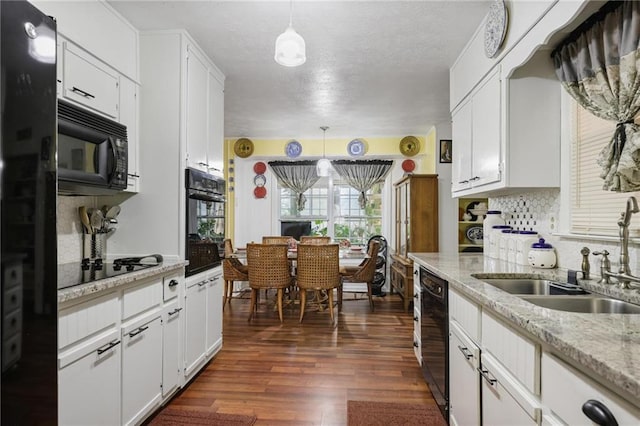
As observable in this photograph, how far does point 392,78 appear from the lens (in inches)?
130

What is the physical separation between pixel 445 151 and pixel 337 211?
2.24m

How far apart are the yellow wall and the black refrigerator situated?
4.65 meters

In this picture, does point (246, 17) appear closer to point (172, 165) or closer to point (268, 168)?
point (172, 165)

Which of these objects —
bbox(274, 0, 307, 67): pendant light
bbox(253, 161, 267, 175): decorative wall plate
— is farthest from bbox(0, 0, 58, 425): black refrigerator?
bbox(253, 161, 267, 175): decorative wall plate

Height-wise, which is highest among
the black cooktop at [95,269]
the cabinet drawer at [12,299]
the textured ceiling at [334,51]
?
the textured ceiling at [334,51]

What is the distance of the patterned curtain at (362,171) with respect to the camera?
236 inches

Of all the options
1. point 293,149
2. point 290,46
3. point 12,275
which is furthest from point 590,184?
point 293,149

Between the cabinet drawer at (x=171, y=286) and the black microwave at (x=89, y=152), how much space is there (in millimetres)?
638

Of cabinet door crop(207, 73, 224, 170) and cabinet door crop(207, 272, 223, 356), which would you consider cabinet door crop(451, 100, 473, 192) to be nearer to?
cabinet door crop(207, 73, 224, 170)

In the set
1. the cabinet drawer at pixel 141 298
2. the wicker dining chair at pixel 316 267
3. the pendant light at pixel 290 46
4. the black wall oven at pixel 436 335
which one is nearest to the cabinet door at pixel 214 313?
the cabinet drawer at pixel 141 298

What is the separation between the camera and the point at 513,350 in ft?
3.88

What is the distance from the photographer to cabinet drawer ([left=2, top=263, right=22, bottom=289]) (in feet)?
3.00

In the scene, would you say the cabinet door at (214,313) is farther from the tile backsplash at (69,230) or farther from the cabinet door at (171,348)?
the tile backsplash at (69,230)

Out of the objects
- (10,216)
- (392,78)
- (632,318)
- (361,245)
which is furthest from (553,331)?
(361,245)
